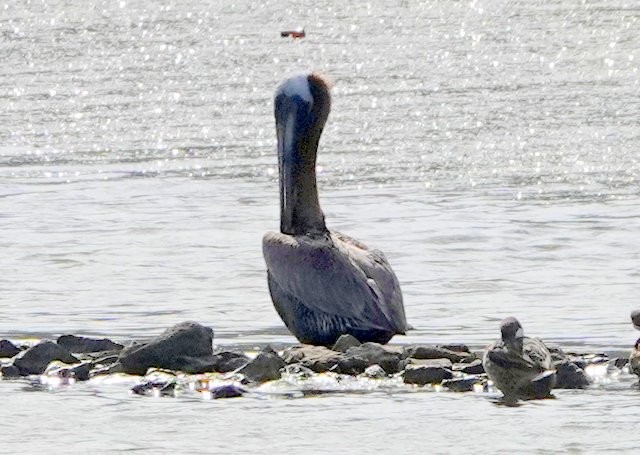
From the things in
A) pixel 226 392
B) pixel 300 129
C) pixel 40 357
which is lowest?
pixel 226 392

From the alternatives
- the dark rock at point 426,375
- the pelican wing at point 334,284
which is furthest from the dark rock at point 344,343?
the dark rock at point 426,375

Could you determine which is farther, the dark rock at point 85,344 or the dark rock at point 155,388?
the dark rock at point 85,344

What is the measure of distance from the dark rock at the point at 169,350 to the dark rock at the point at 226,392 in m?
0.56

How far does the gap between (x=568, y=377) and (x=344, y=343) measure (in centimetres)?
144

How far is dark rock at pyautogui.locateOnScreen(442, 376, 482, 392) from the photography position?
34.3 ft

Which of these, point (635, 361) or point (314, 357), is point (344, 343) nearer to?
point (314, 357)

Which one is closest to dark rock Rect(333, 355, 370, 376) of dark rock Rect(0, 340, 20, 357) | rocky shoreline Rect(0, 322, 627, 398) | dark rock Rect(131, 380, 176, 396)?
rocky shoreline Rect(0, 322, 627, 398)

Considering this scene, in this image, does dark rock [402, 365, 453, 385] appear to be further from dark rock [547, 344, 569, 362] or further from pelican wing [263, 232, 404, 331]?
pelican wing [263, 232, 404, 331]

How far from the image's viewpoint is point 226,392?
34.3 ft

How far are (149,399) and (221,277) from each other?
3.97m

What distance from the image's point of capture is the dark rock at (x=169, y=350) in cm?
1096

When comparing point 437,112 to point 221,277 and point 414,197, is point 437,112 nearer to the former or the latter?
point 414,197

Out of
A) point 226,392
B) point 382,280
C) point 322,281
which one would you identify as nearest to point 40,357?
point 226,392

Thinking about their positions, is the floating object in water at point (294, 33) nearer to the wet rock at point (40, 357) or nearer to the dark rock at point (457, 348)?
the dark rock at point (457, 348)
